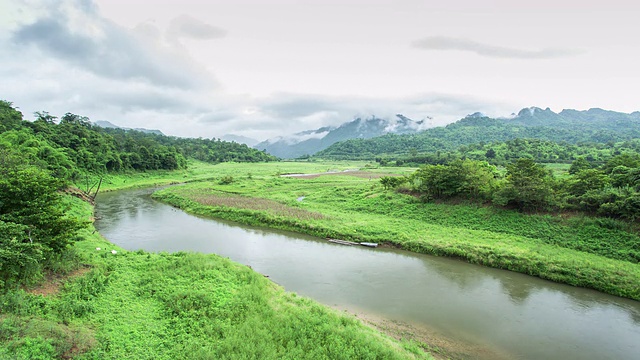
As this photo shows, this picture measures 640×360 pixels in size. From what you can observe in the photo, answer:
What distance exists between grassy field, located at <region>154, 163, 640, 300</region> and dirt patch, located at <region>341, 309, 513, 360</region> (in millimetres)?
11039

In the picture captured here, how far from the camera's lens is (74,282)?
45.2 feet

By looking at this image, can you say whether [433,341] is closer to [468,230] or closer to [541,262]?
[541,262]

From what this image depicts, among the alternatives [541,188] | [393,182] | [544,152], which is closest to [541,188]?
[541,188]

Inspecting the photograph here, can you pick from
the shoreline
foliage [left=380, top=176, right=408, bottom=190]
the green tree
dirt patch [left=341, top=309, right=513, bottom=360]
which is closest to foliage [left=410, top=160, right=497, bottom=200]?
the green tree

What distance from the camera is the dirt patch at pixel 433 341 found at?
1317 cm

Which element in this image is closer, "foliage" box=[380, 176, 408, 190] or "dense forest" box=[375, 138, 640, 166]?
"foliage" box=[380, 176, 408, 190]

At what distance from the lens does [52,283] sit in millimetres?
13289

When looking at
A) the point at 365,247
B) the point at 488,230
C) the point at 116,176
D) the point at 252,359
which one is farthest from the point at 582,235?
the point at 116,176

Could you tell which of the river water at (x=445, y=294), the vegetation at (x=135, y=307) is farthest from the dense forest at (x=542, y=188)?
the vegetation at (x=135, y=307)

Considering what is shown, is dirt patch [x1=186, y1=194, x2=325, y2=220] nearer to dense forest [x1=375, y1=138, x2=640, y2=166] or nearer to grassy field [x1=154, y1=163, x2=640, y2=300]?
grassy field [x1=154, y1=163, x2=640, y2=300]

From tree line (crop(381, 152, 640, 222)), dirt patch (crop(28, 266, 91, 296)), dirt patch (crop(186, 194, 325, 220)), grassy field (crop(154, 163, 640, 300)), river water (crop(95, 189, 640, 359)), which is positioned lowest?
river water (crop(95, 189, 640, 359))

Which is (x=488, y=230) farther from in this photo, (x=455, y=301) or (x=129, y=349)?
(x=129, y=349)

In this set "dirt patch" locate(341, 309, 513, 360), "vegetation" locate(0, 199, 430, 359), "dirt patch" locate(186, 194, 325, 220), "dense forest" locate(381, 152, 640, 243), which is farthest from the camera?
"dirt patch" locate(186, 194, 325, 220)

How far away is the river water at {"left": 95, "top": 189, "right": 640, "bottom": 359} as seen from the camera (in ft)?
47.8
